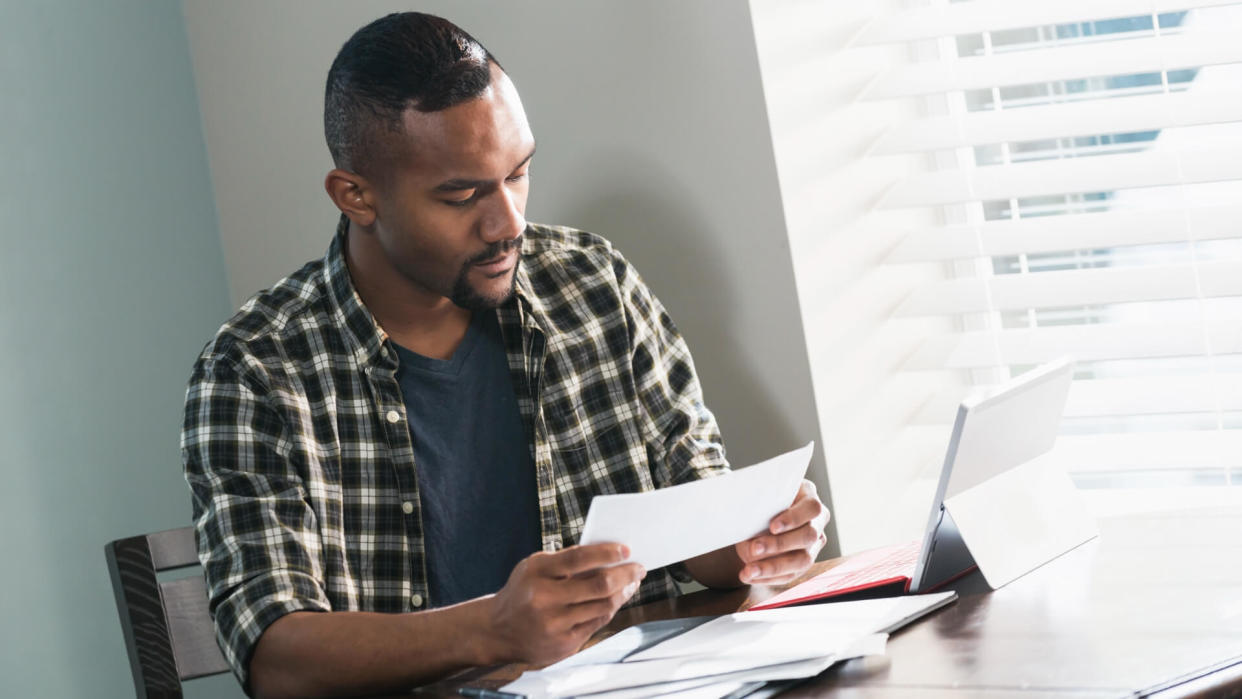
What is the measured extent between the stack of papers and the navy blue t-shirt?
1.14 feet

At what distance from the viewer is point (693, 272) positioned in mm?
1808

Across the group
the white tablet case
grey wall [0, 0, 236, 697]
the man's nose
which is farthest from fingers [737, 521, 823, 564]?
grey wall [0, 0, 236, 697]

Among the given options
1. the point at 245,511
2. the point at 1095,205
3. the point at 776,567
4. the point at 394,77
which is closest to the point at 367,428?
the point at 245,511

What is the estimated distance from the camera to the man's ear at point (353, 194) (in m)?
1.59

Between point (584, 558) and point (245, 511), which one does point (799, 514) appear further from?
point (245, 511)

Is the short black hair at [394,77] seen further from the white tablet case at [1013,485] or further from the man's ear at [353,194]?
the white tablet case at [1013,485]

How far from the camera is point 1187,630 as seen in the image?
100 cm

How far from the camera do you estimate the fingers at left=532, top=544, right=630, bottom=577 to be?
114 centimetres

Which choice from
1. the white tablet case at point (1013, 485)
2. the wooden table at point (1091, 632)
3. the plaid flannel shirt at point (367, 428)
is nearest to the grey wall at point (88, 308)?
the plaid flannel shirt at point (367, 428)

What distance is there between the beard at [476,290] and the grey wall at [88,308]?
2.47ft

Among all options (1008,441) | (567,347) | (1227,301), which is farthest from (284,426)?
(1227,301)

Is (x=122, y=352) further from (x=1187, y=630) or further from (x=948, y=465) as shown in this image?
(x=1187, y=630)

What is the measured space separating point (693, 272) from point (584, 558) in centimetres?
73

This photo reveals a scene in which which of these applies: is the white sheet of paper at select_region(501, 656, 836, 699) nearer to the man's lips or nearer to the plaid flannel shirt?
the plaid flannel shirt
